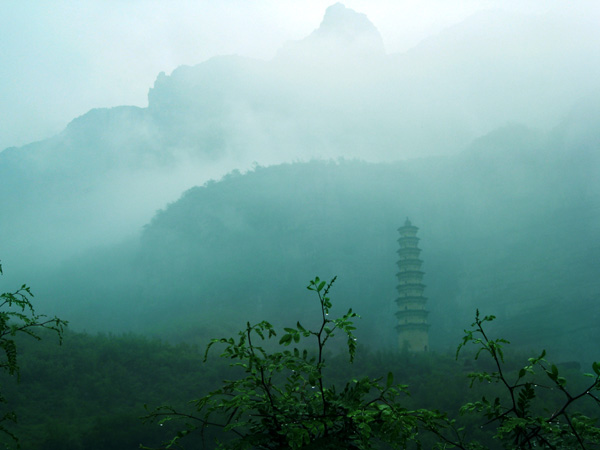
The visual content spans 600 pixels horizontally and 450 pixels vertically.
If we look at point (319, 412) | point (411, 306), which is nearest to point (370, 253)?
point (411, 306)

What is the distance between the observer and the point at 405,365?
134 ft

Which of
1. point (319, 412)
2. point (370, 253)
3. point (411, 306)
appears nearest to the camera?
point (319, 412)

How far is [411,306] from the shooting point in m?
49.8

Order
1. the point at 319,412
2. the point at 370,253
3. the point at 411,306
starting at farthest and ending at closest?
the point at 370,253 < the point at 411,306 < the point at 319,412

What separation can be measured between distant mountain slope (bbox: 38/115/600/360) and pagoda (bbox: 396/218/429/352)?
12.0 m

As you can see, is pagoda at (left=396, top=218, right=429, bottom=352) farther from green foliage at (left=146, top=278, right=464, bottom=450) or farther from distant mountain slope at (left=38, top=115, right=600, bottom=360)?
green foliage at (left=146, top=278, right=464, bottom=450)

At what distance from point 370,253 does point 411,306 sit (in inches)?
1071

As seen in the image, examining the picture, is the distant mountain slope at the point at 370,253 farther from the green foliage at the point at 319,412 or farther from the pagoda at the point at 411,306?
the green foliage at the point at 319,412

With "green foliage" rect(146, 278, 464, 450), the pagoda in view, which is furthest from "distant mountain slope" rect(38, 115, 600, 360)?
"green foliage" rect(146, 278, 464, 450)

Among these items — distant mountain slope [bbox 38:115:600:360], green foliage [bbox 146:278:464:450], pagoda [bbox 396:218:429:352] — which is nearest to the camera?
green foliage [bbox 146:278:464:450]

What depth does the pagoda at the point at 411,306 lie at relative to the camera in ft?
160

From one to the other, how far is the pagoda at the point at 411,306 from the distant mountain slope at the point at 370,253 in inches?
472

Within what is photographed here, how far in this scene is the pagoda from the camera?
48844 millimetres

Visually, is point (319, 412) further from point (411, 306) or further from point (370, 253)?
point (370, 253)
